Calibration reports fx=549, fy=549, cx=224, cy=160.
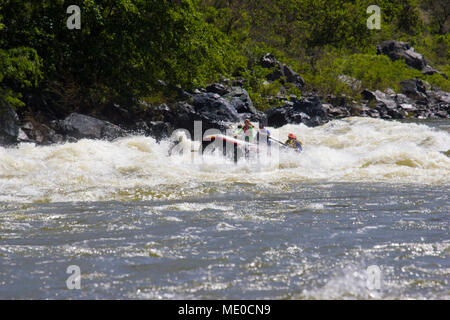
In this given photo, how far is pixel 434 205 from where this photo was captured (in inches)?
360

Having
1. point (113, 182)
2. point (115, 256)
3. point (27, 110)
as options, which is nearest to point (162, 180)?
point (113, 182)

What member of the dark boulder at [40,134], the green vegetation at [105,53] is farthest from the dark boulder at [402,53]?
the dark boulder at [40,134]

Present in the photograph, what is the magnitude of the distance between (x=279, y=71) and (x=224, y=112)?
41.0 feet

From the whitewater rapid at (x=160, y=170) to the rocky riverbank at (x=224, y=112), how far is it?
122 cm

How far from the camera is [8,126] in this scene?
52.3 feet

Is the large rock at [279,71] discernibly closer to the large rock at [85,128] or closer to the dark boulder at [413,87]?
the dark boulder at [413,87]

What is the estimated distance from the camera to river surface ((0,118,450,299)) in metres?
5.50

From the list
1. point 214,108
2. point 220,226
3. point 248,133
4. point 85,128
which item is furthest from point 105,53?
point 220,226

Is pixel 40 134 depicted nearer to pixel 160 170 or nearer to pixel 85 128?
pixel 85 128

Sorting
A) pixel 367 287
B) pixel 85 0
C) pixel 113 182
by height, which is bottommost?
pixel 367 287

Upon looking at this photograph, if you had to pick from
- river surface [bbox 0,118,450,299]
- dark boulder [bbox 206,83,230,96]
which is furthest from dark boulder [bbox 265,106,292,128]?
river surface [bbox 0,118,450,299]

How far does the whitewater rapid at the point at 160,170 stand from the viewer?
1041cm

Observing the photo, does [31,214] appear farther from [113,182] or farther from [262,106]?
[262,106]

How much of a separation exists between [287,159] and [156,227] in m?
7.44
